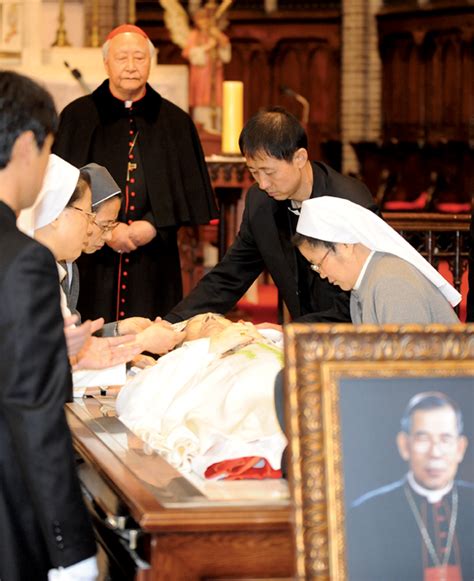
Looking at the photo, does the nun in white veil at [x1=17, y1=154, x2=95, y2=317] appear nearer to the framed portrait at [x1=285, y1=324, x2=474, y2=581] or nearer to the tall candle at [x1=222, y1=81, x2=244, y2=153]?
the framed portrait at [x1=285, y1=324, x2=474, y2=581]

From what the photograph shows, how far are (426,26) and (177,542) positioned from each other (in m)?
12.8

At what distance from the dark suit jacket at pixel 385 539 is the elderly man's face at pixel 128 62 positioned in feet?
13.2

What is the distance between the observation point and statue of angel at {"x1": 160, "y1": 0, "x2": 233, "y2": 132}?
12.0 metres

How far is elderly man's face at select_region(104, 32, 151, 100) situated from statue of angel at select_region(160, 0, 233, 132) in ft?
17.2

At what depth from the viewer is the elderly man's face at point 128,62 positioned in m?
5.96

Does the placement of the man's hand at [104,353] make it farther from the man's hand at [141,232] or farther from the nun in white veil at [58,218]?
the man's hand at [141,232]

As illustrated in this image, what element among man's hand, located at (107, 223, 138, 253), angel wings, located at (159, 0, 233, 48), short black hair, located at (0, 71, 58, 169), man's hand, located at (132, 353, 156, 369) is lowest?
man's hand, located at (132, 353, 156, 369)

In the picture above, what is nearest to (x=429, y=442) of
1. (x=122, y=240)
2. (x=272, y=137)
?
(x=272, y=137)

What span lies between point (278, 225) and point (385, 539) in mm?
2949

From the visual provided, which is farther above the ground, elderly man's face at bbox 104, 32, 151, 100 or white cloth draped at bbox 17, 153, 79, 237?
elderly man's face at bbox 104, 32, 151, 100

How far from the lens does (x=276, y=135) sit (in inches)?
185

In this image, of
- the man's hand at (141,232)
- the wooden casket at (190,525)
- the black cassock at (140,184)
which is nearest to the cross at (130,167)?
the black cassock at (140,184)

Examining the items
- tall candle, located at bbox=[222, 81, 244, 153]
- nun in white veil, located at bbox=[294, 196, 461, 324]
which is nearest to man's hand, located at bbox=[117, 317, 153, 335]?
nun in white veil, located at bbox=[294, 196, 461, 324]

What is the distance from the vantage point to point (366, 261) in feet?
12.2
